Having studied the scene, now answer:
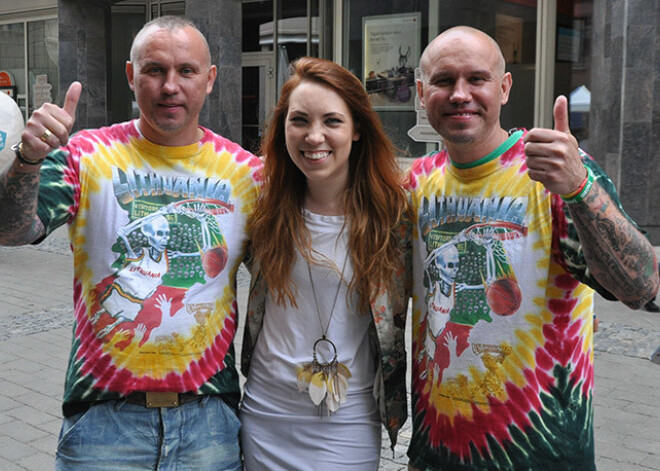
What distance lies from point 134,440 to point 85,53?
14459 millimetres

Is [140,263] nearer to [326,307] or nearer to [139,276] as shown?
[139,276]

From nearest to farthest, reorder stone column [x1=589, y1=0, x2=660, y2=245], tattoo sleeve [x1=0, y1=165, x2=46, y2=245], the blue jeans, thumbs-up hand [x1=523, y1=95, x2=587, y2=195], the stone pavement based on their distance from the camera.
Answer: thumbs-up hand [x1=523, y1=95, x2=587, y2=195], tattoo sleeve [x1=0, y1=165, x2=46, y2=245], the blue jeans, the stone pavement, stone column [x1=589, y1=0, x2=660, y2=245]

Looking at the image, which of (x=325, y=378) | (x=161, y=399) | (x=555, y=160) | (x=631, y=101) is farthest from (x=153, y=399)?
(x=631, y=101)

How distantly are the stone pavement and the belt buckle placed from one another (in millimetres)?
1990

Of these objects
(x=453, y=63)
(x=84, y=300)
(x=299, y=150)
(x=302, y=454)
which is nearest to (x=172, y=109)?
(x=299, y=150)

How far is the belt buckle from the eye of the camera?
8.39 feet

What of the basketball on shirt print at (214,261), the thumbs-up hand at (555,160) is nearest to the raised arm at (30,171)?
the basketball on shirt print at (214,261)

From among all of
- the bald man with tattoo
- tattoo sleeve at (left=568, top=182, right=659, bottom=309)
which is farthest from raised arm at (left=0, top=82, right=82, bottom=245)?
tattoo sleeve at (left=568, top=182, right=659, bottom=309)

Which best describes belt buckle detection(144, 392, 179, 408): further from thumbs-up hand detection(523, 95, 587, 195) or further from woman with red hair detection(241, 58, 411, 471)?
thumbs-up hand detection(523, 95, 587, 195)

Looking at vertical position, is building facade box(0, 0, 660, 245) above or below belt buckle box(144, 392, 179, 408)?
above

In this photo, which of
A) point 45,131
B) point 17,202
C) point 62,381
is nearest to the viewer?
point 45,131

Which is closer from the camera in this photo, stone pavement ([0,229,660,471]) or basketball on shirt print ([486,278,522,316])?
basketball on shirt print ([486,278,522,316])

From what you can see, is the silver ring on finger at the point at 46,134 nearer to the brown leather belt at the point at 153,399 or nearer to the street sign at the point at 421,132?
the brown leather belt at the point at 153,399

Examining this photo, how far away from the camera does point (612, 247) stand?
2.08 m
